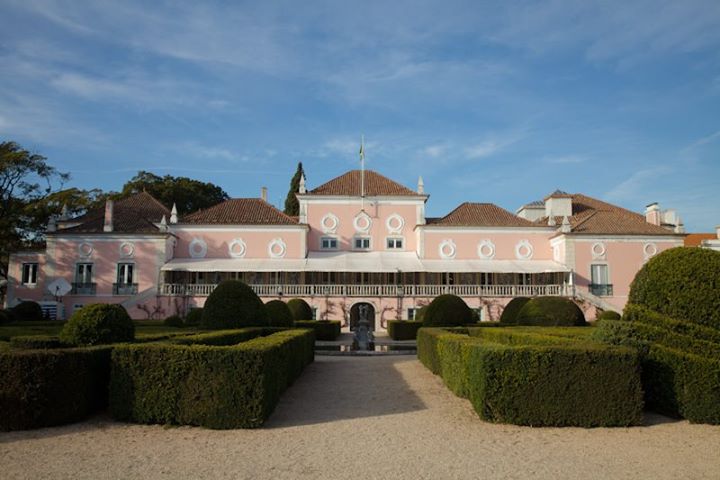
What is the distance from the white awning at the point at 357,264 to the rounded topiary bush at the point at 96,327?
72.8 feet

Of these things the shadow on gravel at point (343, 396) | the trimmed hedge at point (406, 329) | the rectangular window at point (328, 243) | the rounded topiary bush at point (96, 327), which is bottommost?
the shadow on gravel at point (343, 396)

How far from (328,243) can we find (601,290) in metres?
16.8

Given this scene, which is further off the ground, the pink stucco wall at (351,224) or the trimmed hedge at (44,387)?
the pink stucco wall at (351,224)

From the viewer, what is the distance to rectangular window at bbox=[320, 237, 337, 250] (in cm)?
3631

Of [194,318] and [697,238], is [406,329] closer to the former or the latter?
[194,318]

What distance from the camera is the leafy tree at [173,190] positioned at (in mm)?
49062

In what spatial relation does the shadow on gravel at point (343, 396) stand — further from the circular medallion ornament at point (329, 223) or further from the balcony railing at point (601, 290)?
the balcony railing at point (601, 290)

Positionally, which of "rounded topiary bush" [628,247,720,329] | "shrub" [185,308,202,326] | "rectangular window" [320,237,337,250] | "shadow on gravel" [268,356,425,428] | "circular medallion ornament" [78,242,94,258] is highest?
"rectangular window" [320,237,337,250]

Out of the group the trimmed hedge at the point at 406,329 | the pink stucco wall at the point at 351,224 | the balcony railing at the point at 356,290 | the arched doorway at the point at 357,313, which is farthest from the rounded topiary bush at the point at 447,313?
the pink stucco wall at the point at 351,224

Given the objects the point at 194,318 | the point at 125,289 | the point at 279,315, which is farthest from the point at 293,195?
the point at 279,315

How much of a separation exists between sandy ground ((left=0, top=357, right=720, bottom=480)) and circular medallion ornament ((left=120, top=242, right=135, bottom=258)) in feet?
88.8

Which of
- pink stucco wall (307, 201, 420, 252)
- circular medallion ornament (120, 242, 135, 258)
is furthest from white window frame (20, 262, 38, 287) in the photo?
pink stucco wall (307, 201, 420, 252)

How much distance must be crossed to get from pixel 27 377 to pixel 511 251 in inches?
1237

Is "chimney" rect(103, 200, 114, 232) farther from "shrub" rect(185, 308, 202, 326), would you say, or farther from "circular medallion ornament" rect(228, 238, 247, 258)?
"shrub" rect(185, 308, 202, 326)
